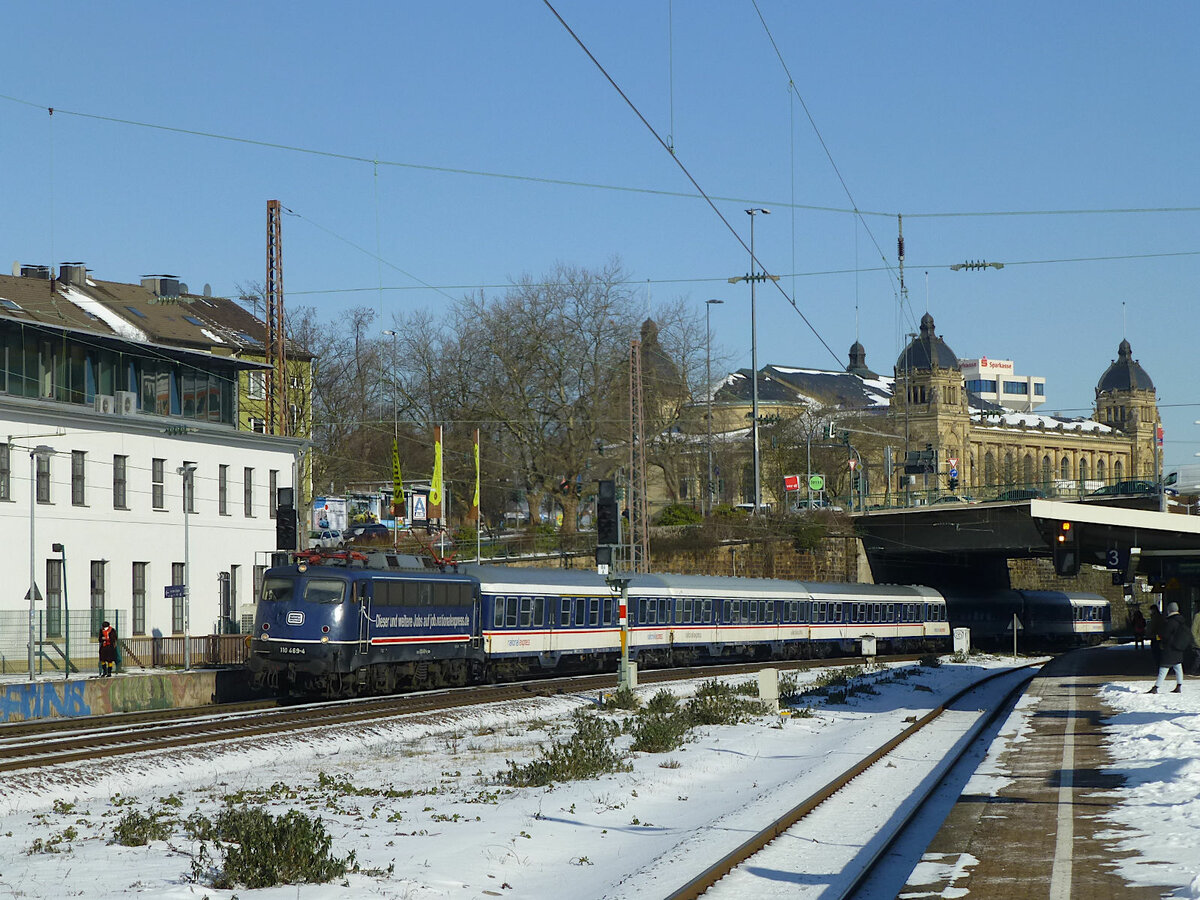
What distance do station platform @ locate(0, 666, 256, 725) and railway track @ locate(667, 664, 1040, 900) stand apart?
50.4 feet

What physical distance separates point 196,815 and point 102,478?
1343 inches

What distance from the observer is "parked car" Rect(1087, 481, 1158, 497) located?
70625 mm

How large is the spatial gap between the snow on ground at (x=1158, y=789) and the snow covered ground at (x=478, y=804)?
4 cm

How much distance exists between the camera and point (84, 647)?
42.8m

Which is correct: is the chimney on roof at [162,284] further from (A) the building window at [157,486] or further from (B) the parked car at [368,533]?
(A) the building window at [157,486]

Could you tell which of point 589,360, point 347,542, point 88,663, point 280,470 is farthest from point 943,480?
point 88,663

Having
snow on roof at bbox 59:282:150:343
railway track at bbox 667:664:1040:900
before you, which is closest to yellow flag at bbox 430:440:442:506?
snow on roof at bbox 59:282:150:343

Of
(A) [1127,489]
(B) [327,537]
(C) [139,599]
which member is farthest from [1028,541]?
(C) [139,599]

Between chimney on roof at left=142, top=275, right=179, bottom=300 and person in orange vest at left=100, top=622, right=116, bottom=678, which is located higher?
chimney on roof at left=142, top=275, right=179, bottom=300

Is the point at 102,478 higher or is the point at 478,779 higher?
the point at 102,478

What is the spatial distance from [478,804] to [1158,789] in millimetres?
7255

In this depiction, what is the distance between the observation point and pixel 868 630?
6209cm

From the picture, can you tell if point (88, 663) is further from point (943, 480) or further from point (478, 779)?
point (943, 480)

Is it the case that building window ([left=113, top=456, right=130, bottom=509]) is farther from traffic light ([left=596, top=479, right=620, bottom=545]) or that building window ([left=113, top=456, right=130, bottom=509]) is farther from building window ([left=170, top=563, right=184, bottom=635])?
traffic light ([left=596, top=479, right=620, bottom=545])
